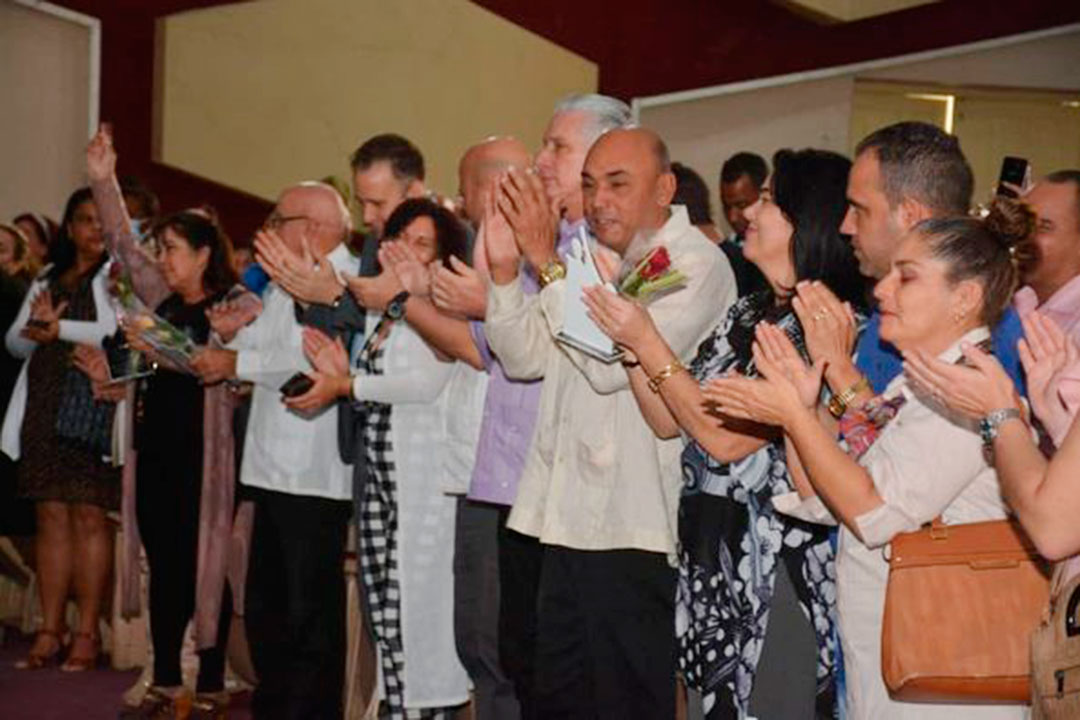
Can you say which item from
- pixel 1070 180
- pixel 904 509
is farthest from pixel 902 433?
pixel 1070 180

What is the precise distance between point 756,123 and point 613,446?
5.20 meters

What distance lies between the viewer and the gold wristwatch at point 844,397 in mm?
3201

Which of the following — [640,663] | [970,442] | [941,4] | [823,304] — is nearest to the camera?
[970,442]

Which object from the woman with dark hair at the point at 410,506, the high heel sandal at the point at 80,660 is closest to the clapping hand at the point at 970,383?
the woman with dark hair at the point at 410,506

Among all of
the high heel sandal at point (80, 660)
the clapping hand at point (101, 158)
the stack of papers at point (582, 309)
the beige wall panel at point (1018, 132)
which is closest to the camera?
the stack of papers at point (582, 309)

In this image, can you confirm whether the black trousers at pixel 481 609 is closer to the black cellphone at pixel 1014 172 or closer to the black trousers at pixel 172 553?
the black trousers at pixel 172 553

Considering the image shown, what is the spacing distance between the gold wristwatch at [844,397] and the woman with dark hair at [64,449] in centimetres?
367

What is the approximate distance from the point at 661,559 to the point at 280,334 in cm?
188

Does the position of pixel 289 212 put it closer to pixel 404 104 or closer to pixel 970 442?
pixel 970 442

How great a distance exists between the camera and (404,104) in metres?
9.26

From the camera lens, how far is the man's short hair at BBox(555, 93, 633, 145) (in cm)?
453

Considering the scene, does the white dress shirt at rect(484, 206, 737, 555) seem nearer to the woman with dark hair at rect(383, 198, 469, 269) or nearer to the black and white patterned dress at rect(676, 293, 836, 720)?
the black and white patterned dress at rect(676, 293, 836, 720)

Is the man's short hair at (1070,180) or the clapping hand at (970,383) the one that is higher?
the man's short hair at (1070,180)

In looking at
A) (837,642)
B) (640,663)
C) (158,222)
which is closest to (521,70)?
(158,222)
